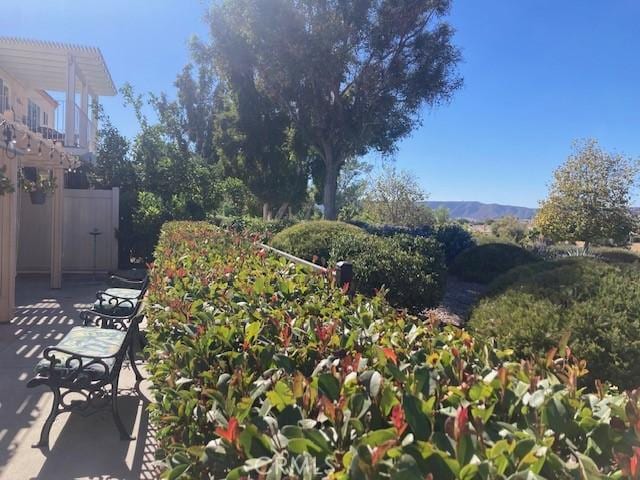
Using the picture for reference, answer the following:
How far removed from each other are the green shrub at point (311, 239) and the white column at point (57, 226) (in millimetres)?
4502

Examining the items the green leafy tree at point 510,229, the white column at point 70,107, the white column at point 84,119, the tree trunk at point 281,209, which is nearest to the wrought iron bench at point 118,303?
the white column at point 70,107

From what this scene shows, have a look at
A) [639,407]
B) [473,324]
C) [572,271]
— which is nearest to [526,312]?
[473,324]

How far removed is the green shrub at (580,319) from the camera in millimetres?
3484

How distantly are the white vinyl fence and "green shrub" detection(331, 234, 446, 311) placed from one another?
26.0 ft

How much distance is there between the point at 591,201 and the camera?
72.8 feet

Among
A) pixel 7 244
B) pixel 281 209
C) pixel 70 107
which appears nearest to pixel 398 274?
pixel 7 244

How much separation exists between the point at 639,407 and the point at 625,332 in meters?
2.58

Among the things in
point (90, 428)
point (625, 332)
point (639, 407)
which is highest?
point (639, 407)

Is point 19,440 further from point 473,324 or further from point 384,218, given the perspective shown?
point 384,218

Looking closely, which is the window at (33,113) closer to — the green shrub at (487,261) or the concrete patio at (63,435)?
the concrete patio at (63,435)

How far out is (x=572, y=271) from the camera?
452cm

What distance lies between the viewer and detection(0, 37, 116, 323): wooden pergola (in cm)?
696

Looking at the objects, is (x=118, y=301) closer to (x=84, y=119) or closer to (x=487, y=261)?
(x=84, y=119)

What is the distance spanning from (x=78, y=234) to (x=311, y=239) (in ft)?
22.9
